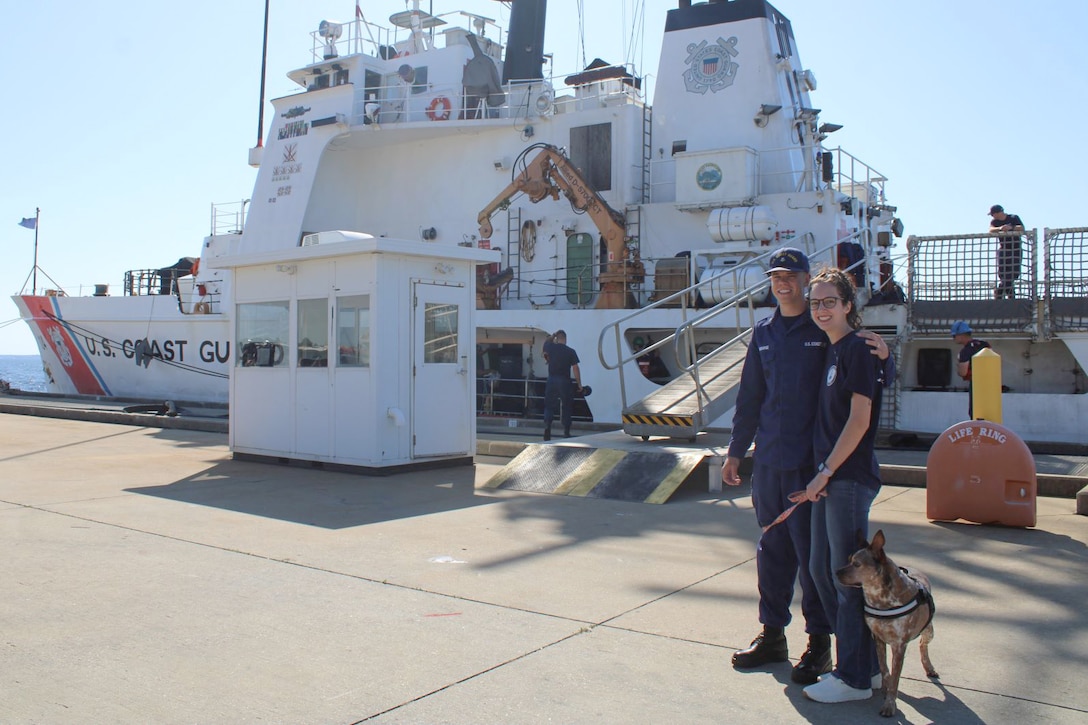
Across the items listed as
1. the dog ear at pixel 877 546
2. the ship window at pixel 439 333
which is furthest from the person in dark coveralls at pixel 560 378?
the dog ear at pixel 877 546

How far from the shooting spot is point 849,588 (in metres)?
3.49

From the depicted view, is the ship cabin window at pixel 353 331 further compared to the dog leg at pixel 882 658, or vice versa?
the ship cabin window at pixel 353 331

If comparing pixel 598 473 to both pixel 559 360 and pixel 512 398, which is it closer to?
pixel 559 360

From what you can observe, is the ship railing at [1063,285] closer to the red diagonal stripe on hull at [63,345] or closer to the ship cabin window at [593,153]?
the ship cabin window at [593,153]

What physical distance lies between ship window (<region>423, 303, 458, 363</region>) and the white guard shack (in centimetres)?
1

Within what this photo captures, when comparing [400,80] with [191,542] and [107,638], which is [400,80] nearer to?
[191,542]

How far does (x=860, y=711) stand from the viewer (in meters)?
3.40

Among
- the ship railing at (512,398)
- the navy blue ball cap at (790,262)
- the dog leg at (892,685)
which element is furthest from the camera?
the ship railing at (512,398)

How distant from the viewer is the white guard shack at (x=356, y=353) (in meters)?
9.34

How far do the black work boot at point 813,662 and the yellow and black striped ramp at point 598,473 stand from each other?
4.09 metres

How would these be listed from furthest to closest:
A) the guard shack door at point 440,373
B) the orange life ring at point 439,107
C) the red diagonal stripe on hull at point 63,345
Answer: the red diagonal stripe on hull at point 63,345, the orange life ring at point 439,107, the guard shack door at point 440,373

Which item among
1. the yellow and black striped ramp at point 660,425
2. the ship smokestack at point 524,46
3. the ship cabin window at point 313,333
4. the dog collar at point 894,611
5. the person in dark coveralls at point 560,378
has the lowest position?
A: the dog collar at point 894,611

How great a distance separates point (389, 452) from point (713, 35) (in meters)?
10.4

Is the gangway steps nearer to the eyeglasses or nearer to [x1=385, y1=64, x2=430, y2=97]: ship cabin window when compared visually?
the eyeglasses
